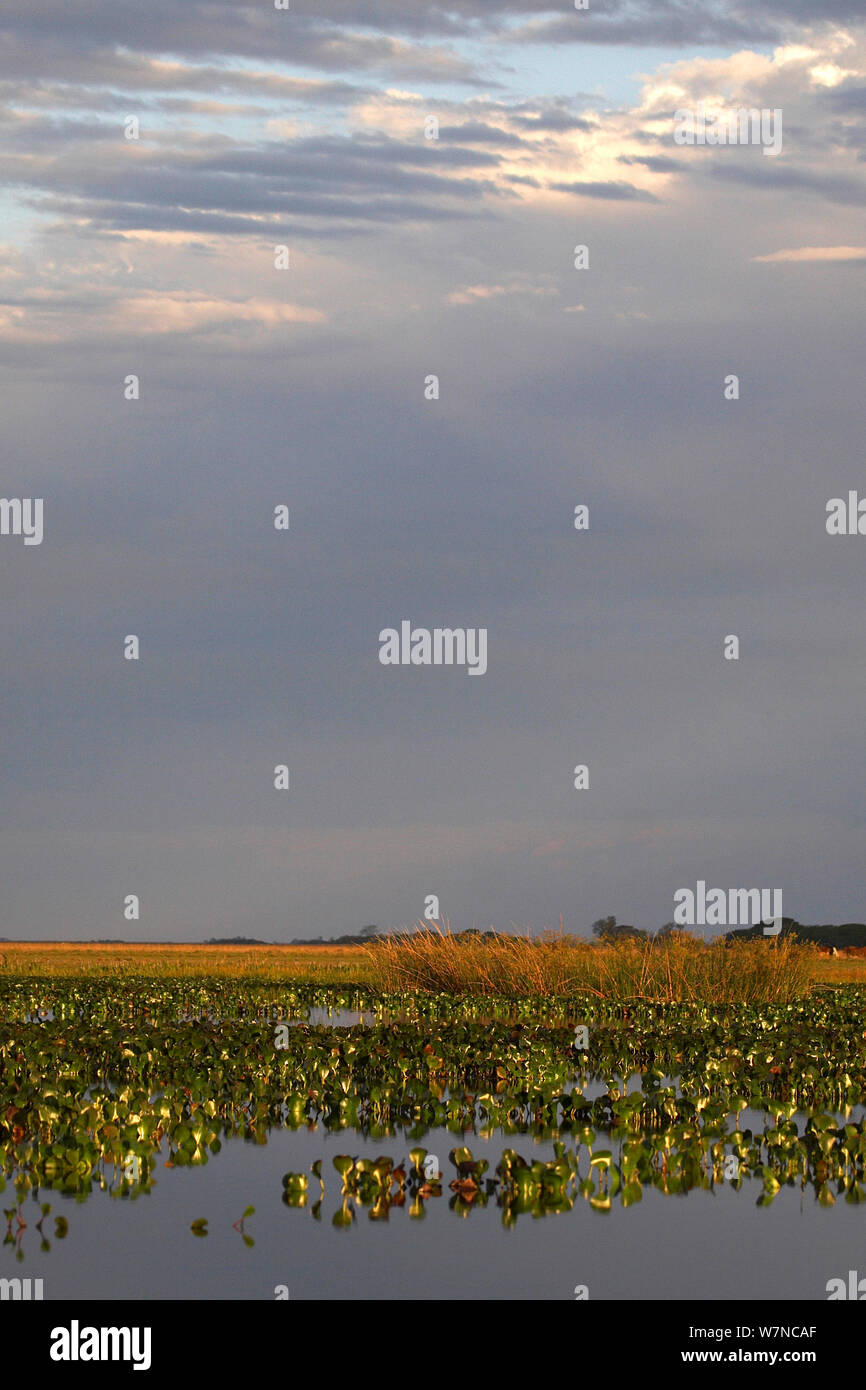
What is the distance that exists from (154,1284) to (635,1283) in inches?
134

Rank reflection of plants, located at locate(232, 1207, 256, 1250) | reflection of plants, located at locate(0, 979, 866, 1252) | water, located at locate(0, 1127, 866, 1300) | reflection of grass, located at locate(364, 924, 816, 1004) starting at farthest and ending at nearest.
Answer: reflection of grass, located at locate(364, 924, 816, 1004) → reflection of plants, located at locate(0, 979, 866, 1252) → reflection of plants, located at locate(232, 1207, 256, 1250) → water, located at locate(0, 1127, 866, 1300)

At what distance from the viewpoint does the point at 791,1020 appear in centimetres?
2625

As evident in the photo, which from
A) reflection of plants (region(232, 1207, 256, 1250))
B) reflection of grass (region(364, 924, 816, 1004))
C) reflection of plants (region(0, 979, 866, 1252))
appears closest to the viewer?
reflection of plants (region(232, 1207, 256, 1250))

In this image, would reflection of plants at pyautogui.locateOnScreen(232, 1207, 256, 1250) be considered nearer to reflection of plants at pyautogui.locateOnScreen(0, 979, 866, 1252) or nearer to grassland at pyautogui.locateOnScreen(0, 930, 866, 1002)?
reflection of plants at pyautogui.locateOnScreen(0, 979, 866, 1252)

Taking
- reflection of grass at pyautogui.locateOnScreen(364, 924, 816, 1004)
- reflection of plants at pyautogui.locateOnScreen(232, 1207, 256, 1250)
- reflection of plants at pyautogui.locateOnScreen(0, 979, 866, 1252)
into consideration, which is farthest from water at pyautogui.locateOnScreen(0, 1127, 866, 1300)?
reflection of grass at pyautogui.locateOnScreen(364, 924, 816, 1004)

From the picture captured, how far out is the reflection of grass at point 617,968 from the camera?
31906 mm

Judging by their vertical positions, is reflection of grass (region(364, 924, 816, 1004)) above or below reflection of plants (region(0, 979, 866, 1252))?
above

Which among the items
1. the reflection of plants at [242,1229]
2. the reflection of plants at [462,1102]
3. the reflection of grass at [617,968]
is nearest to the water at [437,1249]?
the reflection of plants at [242,1229]

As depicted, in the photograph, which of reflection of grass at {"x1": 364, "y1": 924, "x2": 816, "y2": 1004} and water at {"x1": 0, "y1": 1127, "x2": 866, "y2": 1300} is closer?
water at {"x1": 0, "y1": 1127, "x2": 866, "y2": 1300}

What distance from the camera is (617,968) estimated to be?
107ft

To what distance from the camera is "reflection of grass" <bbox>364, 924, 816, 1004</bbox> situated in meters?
31.9

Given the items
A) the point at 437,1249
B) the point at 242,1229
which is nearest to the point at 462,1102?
the point at 242,1229

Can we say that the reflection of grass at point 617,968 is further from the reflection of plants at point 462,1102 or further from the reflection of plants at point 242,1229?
the reflection of plants at point 242,1229
